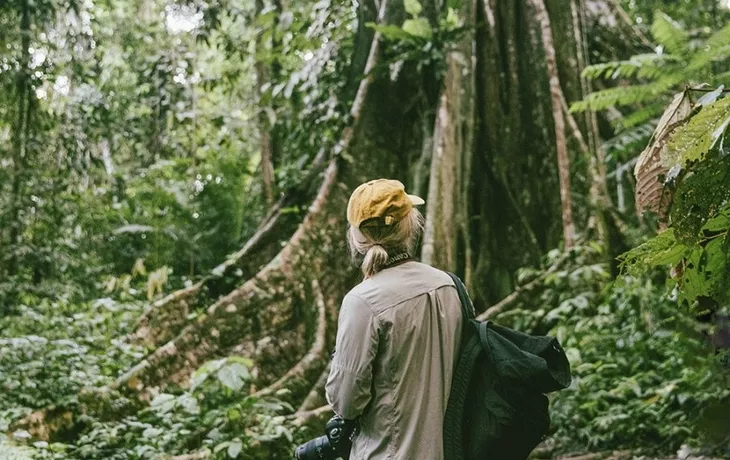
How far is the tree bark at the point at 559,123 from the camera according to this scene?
6797mm

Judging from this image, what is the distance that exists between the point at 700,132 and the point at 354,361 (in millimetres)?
1163

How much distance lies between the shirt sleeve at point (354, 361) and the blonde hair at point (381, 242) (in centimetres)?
15

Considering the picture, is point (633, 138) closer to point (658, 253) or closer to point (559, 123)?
point (559, 123)

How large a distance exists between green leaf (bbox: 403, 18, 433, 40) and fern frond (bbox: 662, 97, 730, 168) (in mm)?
5805

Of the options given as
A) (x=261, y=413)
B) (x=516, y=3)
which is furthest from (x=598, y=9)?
(x=261, y=413)

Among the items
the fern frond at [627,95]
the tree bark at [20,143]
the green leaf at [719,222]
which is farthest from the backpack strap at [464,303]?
the tree bark at [20,143]

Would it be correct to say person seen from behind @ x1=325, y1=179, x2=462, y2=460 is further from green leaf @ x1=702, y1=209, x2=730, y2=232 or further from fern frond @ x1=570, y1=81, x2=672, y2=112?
fern frond @ x1=570, y1=81, x2=672, y2=112

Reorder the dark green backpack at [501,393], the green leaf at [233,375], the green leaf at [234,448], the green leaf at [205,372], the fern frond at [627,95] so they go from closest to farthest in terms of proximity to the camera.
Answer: the dark green backpack at [501,393] < the green leaf at [234,448] < the green leaf at [233,375] < the green leaf at [205,372] < the fern frond at [627,95]

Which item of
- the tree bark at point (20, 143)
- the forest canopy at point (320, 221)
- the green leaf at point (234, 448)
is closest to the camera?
the green leaf at point (234, 448)

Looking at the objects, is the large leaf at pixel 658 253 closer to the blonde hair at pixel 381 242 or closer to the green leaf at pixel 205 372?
the blonde hair at pixel 381 242

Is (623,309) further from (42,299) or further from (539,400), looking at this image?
(42,299)

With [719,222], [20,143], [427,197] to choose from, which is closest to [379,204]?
[719,222]

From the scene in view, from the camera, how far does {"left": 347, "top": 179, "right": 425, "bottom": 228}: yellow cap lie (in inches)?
92.0

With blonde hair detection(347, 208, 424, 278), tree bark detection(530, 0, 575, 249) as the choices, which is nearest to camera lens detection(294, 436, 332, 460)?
blonde hair detection(347, 208, 424, 278)
